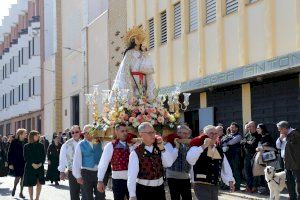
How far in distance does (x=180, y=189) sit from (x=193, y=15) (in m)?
12.5

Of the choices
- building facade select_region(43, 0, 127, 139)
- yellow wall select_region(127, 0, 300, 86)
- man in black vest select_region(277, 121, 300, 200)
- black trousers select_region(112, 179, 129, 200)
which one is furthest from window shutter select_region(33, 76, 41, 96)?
black trousers select_region(112, 179, 129, 200)

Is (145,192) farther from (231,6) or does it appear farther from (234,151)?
(231,6)

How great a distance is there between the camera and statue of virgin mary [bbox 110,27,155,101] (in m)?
10.8

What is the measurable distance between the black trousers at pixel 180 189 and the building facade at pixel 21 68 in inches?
1481

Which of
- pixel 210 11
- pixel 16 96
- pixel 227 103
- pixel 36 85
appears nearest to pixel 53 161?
pixel 227 103

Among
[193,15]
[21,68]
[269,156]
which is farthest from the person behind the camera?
[21,68]

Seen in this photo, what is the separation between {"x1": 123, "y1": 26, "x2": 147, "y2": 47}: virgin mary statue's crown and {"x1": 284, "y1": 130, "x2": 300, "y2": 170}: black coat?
3434 millimetres

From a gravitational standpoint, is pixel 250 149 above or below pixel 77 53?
below

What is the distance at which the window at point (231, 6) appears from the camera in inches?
724

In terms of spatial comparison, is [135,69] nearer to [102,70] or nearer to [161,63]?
Answer: [161,63]

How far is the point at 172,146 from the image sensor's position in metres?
9.45

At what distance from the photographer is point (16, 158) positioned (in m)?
17.3

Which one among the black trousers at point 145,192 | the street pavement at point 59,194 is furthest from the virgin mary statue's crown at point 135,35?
the black trousers at point 145,192

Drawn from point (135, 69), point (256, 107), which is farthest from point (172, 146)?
point (256, 107)
